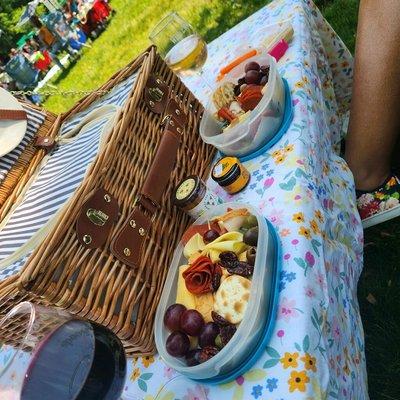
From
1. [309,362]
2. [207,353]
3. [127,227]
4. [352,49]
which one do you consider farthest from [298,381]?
[352,49]

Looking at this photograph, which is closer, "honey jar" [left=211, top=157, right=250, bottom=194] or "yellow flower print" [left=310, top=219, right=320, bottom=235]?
"yellow flower print" [left=310, top=219, right=320, bottom=235]

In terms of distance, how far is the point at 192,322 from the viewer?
0.72 meters

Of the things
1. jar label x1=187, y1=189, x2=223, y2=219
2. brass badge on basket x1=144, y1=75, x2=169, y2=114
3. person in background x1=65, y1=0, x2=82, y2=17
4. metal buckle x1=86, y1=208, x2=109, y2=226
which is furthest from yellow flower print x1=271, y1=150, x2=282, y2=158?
person in background x1=65, y1=0, x2=82, y2=17

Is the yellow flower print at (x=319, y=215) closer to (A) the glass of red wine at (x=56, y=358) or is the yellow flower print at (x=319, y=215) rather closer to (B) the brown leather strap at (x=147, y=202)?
(B) the brown leather strap at (x=147, y=202)

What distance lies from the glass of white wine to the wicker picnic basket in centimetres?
18

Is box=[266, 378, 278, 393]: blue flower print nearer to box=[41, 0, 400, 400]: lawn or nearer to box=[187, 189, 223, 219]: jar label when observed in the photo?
box=[187, 189, 223, 219]: jar label

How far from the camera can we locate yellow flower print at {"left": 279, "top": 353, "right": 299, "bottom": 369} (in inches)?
25.7

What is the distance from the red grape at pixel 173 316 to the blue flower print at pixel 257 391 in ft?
0.52

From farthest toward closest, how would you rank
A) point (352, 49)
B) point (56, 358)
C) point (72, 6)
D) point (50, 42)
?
point (72, 6), point (50, 42), point (352, 49), point (56, 358)

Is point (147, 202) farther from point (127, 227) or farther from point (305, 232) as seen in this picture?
point (305, 232)

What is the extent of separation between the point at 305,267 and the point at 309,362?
161mm

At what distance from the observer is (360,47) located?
1.16 metres

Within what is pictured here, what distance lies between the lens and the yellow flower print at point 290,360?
65 cm

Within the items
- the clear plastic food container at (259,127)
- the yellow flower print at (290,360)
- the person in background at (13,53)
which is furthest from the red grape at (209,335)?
the person in background at (13,53)
